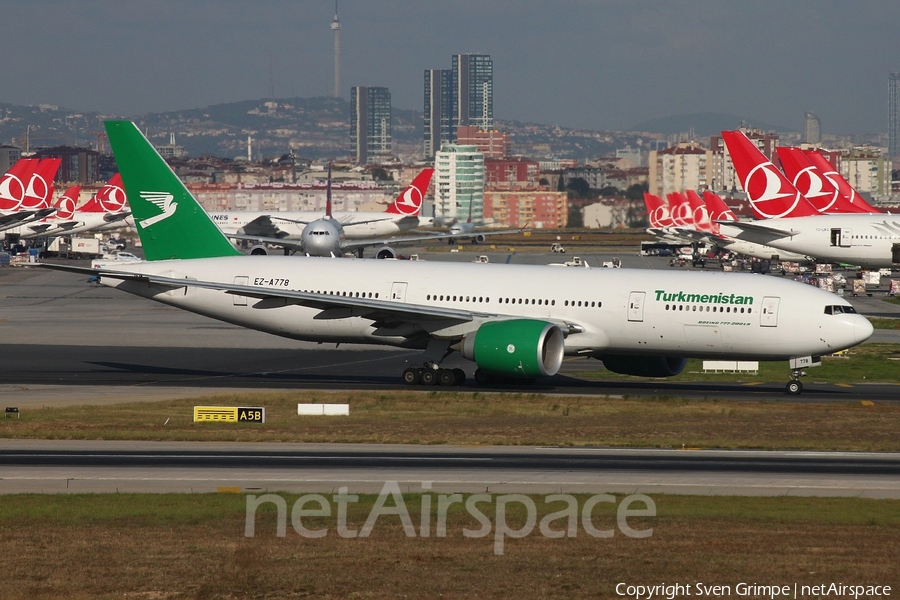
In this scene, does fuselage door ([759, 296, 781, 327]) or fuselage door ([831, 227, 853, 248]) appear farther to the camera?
fuselage door ([831, 227, 853, 248])

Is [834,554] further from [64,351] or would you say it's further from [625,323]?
[64,351]

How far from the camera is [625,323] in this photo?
40.7 m

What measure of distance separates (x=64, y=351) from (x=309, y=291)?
48.9 feet

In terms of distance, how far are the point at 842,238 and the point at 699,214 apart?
62925mm

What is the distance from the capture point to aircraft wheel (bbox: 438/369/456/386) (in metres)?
42.2

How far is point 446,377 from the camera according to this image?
42250 mm

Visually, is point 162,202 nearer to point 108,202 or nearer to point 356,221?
point 356,221

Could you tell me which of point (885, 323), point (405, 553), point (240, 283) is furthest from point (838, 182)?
point (405, 553)

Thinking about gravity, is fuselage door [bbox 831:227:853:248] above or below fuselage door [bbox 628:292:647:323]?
above

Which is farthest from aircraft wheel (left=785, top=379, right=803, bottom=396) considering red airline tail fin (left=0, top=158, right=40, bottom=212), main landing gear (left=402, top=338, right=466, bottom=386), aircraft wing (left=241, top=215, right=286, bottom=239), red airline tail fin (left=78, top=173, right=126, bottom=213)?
red airline tail fin (left=78, top=173, right=126, bottom=213)

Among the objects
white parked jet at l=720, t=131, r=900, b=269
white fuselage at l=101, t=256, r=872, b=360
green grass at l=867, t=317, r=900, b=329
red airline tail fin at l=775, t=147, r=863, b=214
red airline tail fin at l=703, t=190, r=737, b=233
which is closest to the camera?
white fuselage at l=101, t=256, r=872, b=360

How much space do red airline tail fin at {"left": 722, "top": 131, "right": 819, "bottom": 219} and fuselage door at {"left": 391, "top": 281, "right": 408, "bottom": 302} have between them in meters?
47.1

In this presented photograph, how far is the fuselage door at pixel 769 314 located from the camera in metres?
39.9

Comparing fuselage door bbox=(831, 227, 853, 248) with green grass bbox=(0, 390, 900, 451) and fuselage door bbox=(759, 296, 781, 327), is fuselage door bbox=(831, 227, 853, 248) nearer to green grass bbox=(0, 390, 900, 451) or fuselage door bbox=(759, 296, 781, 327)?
fuselage door bbox=(759, 296, 781, 327)
